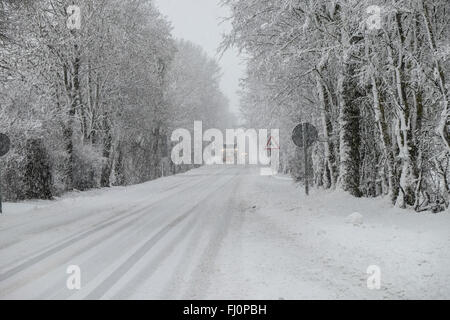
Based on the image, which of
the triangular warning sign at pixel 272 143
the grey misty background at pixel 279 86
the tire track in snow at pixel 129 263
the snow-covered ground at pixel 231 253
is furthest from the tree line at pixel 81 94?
the triangular warning sign at pixel 272 143

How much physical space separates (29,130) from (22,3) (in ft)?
15.3

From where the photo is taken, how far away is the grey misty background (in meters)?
9.66

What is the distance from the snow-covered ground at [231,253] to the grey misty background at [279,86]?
194 cm

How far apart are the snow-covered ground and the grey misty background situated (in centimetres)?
194

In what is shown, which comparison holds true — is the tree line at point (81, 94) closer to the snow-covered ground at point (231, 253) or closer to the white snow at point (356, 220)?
the snow-covered ground at point (231, 253)

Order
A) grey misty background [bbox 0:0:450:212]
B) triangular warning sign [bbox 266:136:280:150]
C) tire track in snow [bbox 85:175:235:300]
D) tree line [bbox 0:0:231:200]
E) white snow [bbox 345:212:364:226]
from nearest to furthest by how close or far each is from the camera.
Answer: tire track in snow [bbox 85:175:235:300]
white snow [bbox 345:212:364:226]
grey misty background [bbox 0:0:450:212]
tree line [bbox 0:0:231:200]
triangular warning sign [bbox 266:136:280:150]

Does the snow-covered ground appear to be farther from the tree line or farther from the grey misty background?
the tree line

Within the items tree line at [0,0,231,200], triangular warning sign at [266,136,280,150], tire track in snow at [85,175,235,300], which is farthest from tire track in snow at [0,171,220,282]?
triangular warning sign at [266,136,280,150]

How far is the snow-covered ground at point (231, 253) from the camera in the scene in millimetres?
5184

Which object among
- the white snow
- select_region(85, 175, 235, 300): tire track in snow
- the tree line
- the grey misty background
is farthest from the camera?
the tree line

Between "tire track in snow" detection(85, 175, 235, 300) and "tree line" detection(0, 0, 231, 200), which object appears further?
"tree line" detection(0, 0, 231, 200)

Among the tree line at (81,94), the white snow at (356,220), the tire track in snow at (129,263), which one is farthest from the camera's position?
the tree line at (81,94)
